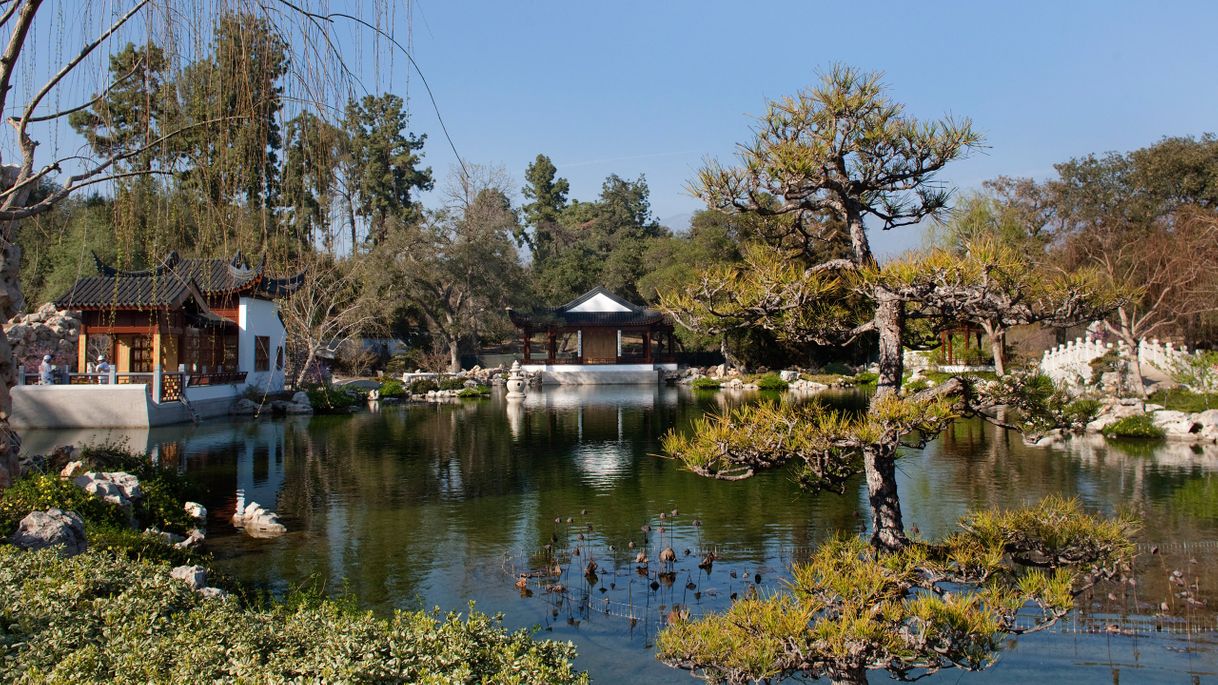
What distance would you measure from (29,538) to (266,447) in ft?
34.5

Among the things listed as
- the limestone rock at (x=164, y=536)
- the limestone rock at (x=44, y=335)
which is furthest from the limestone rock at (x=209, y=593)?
the limestone rock at (x=44, y=335)

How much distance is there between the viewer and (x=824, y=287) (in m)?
4.79

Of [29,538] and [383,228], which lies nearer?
[29,538]

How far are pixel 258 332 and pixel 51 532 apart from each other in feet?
64.3

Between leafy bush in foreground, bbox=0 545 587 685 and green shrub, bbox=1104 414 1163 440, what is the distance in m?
15.8

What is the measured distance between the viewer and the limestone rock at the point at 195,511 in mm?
9055

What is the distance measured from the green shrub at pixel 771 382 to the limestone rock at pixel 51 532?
28133 millimetres

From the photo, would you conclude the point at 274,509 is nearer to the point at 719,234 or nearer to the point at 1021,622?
the point at 1021,622

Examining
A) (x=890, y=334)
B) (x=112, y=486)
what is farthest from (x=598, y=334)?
(x=890, y=334)

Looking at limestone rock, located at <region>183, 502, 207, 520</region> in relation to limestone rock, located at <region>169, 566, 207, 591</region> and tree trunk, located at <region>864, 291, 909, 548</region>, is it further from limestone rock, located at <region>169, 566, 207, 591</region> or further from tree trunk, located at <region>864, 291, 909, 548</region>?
tree trunk, located at <region>864, 291, 909, 548</region>

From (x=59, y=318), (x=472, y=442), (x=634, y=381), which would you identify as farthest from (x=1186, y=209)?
(x=59, y=318)

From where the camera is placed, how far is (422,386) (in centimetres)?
3020

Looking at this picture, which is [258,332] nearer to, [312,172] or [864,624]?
[312,172]

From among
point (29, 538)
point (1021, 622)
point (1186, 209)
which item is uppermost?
point (1186, 209)
